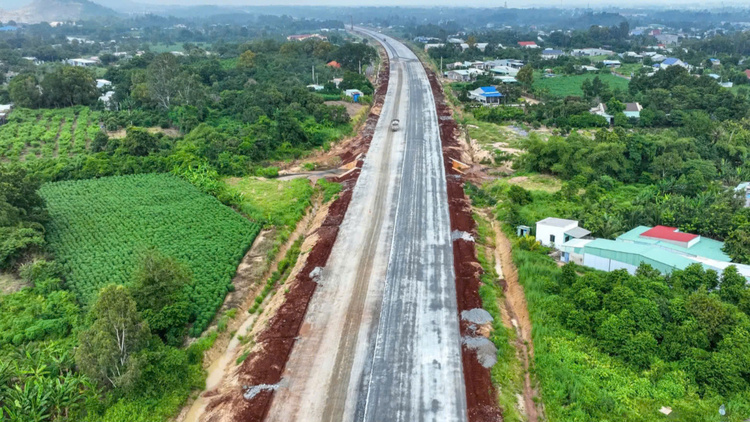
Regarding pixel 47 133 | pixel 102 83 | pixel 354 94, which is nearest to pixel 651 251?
pixel 354 94

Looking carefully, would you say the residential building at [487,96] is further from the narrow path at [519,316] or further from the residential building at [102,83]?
the residential building at [102,83]

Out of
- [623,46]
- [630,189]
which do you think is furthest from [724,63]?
[630,189]

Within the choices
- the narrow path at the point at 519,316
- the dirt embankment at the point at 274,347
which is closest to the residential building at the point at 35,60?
the dirt embankment at the point at 274,347

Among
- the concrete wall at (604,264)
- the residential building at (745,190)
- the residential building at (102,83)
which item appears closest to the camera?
the concrete wall at (604,264)

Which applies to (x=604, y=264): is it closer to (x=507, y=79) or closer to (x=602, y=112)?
(x=602, y=112)

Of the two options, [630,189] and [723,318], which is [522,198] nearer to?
[630,189]

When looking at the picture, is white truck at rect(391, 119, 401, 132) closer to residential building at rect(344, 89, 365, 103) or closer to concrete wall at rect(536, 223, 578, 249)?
residential building at rect(344, 89, 365, 103)
